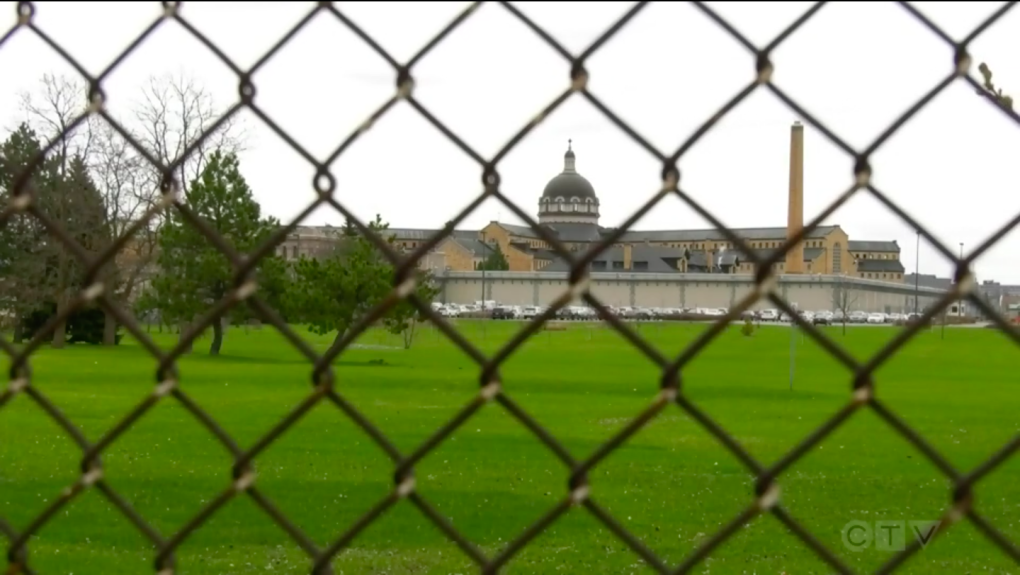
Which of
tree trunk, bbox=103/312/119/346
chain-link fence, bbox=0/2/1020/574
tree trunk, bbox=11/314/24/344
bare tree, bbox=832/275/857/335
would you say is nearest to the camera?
chain-link fence, bbox=0/2/1020/574

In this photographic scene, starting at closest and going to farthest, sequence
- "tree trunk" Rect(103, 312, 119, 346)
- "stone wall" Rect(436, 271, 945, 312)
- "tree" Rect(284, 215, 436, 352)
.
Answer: "stone wall" Rect(436, 271, 945, 312) < "tree" Rect(284, 215, 436, 352) < "tree trunk" Rect(103, 312, 119, 346)

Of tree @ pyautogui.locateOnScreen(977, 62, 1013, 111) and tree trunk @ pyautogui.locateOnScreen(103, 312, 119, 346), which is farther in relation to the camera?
tree trunk @ pyautogui.locateOnScreen(103, 312, 119, 346)

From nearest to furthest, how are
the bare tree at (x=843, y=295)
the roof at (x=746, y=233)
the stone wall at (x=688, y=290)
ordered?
the roof at (x=746, y=233), the stone wall at (x=688, y=290), the bare tree at (x=843, y=295)

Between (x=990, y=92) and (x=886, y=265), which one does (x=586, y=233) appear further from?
(x=886, y=265)

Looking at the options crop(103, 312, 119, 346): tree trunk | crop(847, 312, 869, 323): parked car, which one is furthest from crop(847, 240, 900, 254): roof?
crop(847, 312, 869, 323): parked car

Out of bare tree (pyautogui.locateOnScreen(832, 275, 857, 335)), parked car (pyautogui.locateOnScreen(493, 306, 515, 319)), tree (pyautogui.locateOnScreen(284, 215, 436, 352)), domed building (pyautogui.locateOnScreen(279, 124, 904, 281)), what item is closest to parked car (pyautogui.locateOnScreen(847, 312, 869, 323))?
bare tree (pyautogui.locateOnScreen(832, 275, 857, 335))

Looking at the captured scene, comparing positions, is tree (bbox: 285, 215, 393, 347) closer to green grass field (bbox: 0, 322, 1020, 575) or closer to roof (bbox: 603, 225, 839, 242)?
green grass field (bbox: 0, 322, 1020, 575)

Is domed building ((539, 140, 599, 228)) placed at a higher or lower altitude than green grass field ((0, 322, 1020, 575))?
higher

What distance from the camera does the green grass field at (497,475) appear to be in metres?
7.75

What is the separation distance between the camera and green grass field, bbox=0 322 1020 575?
7754 mm

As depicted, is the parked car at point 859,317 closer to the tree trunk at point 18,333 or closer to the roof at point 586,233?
the tree trunk at point 18,333

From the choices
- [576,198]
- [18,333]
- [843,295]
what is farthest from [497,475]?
[18,333]

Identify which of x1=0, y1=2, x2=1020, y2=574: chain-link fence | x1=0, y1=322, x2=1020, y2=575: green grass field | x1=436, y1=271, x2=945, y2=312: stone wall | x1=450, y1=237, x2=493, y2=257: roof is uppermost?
x1=436, y1=271, x2=945, y2=312: stone wall

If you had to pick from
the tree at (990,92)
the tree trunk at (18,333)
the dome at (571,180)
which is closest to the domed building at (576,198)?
the dome at (571,180)
